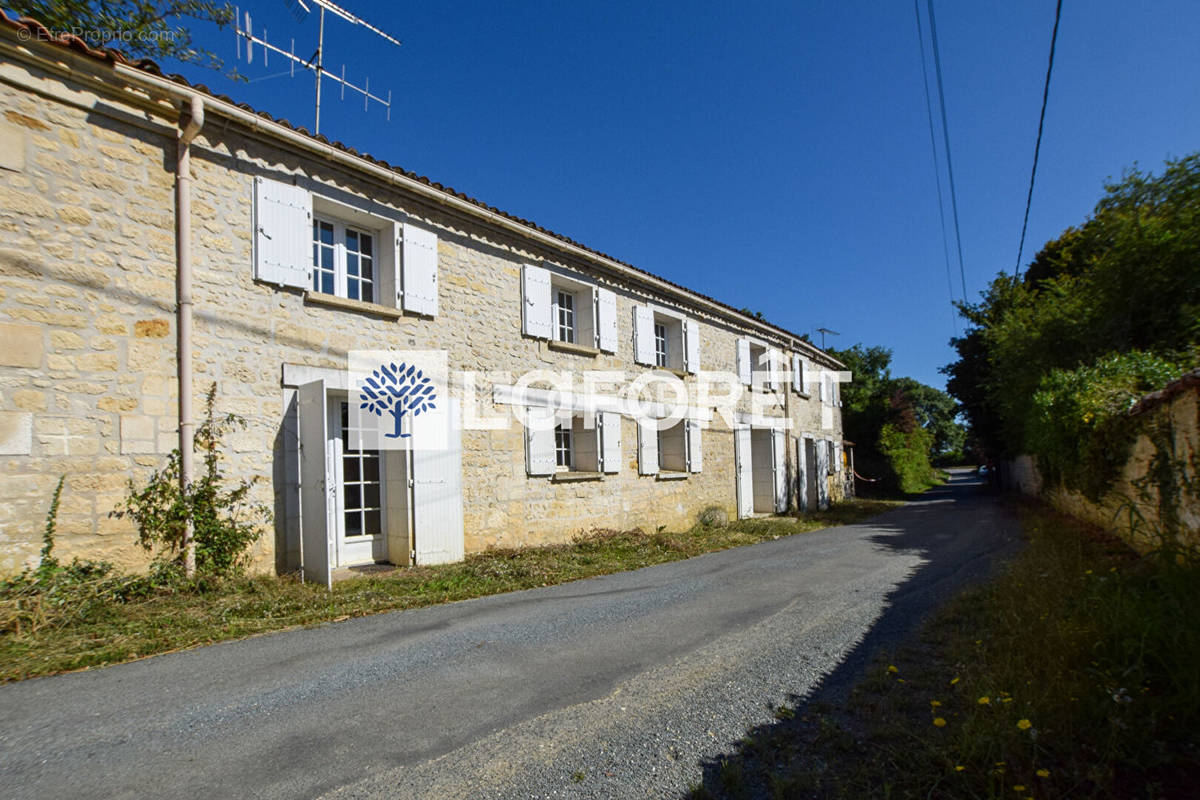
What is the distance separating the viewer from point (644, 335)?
1118cm

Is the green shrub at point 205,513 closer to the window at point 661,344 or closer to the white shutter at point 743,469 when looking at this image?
the window at point 661,344

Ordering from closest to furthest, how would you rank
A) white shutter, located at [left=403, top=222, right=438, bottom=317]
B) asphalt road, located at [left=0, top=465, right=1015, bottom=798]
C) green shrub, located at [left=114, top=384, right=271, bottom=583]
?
asphalt road, located at [left=0, top=465, right=1015, bottom=798], green shrub, located at [left=114, top=384, right=271, bottom=583], white shutter, located at [left=403, top=222, right=438, bottom=317]

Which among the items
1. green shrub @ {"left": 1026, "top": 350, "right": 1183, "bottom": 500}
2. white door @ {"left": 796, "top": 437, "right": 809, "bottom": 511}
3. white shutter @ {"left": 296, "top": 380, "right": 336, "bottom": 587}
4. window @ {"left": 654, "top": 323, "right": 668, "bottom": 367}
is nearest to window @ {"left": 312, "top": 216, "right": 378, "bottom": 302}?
white shutter @ {"left": 296, "top": 380, "right": 336, "bottom": 587}

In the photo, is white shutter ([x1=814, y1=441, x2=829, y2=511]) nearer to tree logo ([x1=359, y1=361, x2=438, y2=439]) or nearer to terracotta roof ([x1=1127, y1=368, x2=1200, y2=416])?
terracotta roof ([x1=1127, y1=368, x2=1200, y2=416])

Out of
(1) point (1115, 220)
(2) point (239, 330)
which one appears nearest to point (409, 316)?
(2) point (239, 330)

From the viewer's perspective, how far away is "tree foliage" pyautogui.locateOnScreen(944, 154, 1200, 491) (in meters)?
7.69

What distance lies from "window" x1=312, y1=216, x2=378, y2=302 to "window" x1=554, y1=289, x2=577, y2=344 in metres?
3.36

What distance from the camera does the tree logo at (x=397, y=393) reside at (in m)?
6.92

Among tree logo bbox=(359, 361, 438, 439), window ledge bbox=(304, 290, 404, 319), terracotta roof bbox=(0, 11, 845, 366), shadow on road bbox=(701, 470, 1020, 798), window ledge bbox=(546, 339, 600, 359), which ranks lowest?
shadow on road bbox=(701, 470, 1020, 798)

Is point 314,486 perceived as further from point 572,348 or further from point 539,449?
point 572,348

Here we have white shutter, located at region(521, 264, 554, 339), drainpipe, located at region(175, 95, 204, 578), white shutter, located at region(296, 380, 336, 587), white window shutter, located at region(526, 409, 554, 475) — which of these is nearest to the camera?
drainpipe, located at region(175, 95, 204, 578)

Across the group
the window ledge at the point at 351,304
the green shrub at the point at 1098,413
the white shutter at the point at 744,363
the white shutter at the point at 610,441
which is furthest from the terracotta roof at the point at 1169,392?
the white shutter at the point at 744,363

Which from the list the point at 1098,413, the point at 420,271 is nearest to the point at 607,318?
the point at 420,271

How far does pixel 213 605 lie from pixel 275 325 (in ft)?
9.06
